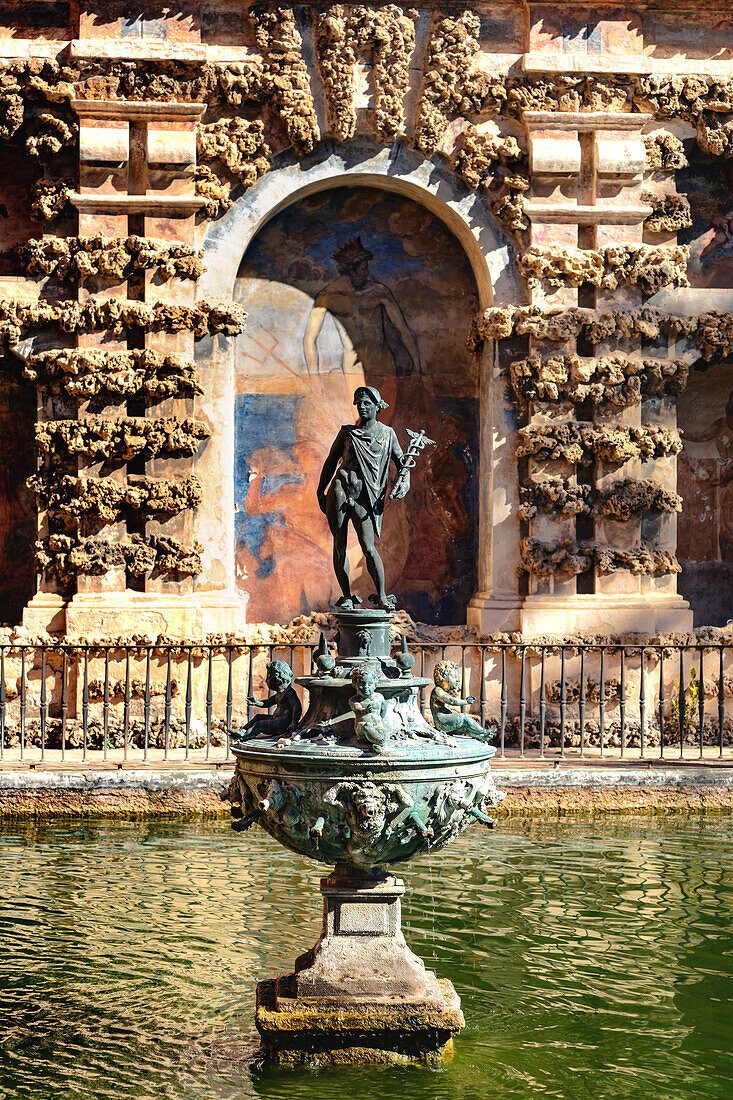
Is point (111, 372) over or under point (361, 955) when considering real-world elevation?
over

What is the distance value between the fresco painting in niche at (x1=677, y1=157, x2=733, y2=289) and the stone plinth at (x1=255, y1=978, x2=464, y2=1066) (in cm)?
1015

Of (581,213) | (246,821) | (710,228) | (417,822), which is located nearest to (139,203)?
(581,213)

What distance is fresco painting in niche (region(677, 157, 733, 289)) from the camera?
13.9 meters

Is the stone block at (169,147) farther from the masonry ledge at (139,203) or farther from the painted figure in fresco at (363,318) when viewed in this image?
the painted figure in fresco at (363,318)

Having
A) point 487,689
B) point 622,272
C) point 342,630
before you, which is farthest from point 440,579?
point 342,630

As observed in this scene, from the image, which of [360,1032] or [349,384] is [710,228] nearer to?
[349,384]

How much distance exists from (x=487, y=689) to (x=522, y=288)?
3.90 m

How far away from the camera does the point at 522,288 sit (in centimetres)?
1339

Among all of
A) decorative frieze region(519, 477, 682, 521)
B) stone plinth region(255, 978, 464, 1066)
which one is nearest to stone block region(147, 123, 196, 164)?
decorative frieze region(519, 477, 682, 521)

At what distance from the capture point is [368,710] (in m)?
5.39

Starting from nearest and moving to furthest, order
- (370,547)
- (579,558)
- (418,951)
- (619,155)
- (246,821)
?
(246,821) < (418,951) < (370,547) < (579,558) < (619,155)

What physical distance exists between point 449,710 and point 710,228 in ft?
31.3

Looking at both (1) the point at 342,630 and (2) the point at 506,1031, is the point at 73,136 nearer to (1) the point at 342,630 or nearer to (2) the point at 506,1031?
(1) the point at 342,630

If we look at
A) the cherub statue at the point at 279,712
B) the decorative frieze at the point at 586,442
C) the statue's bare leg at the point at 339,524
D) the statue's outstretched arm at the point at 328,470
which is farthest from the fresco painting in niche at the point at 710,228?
the cherub statue at the point at 279,712
